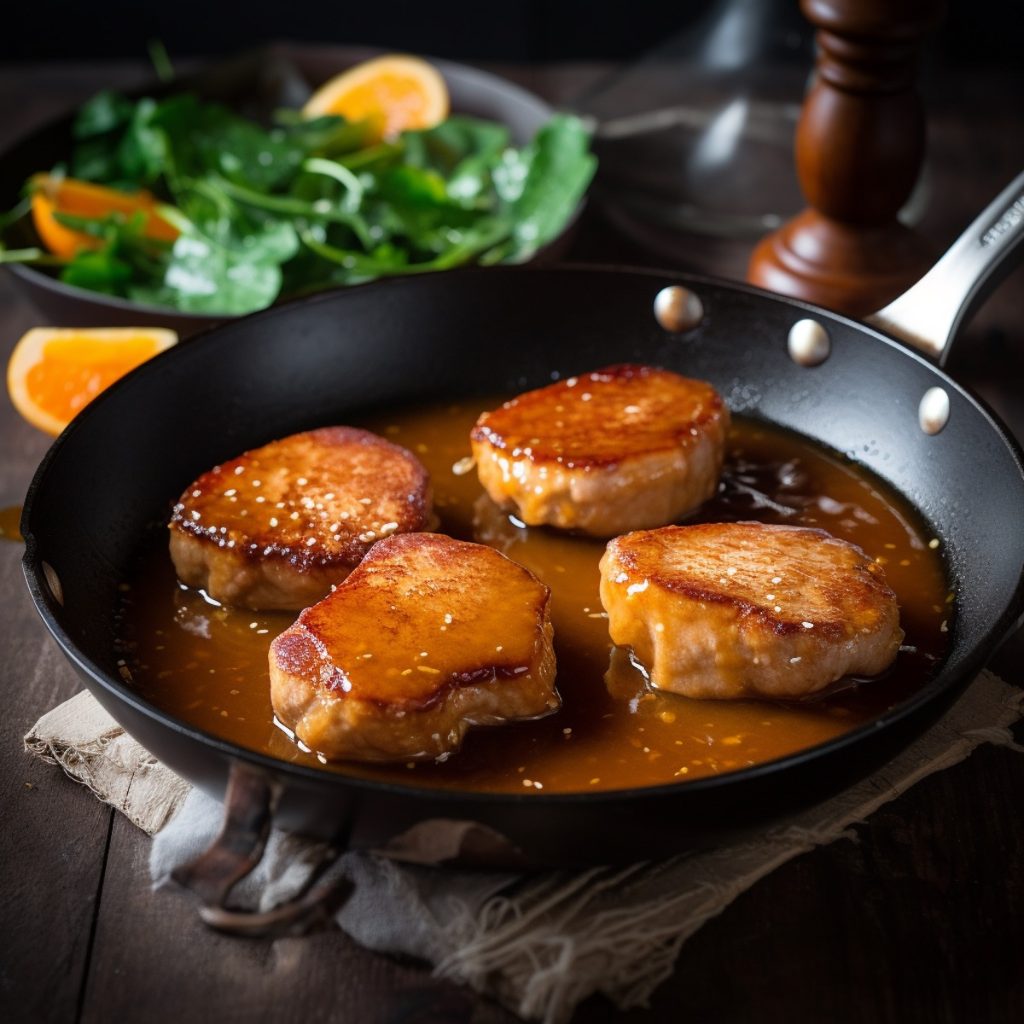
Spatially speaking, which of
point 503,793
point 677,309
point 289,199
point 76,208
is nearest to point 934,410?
point 677,309

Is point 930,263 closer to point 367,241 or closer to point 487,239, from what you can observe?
point 487,239

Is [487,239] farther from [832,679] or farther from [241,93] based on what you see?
[832,679]

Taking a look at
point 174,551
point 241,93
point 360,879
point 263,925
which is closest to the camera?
point 263,925

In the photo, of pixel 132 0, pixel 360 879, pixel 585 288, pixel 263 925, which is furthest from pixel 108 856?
pixel 132 0

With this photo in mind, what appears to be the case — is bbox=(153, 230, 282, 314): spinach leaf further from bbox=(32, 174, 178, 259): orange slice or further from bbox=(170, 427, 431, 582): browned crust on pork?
bbox=(170, 427, 431, 582): browned crust on pork

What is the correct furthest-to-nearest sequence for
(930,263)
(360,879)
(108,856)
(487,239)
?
1. (487,239)
2. (930,263)
3. (108,856)
4. (360,879)

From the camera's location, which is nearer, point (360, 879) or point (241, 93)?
point (360, 879)

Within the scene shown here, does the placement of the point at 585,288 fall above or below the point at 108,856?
above

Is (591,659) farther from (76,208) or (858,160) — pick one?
(76,208)
